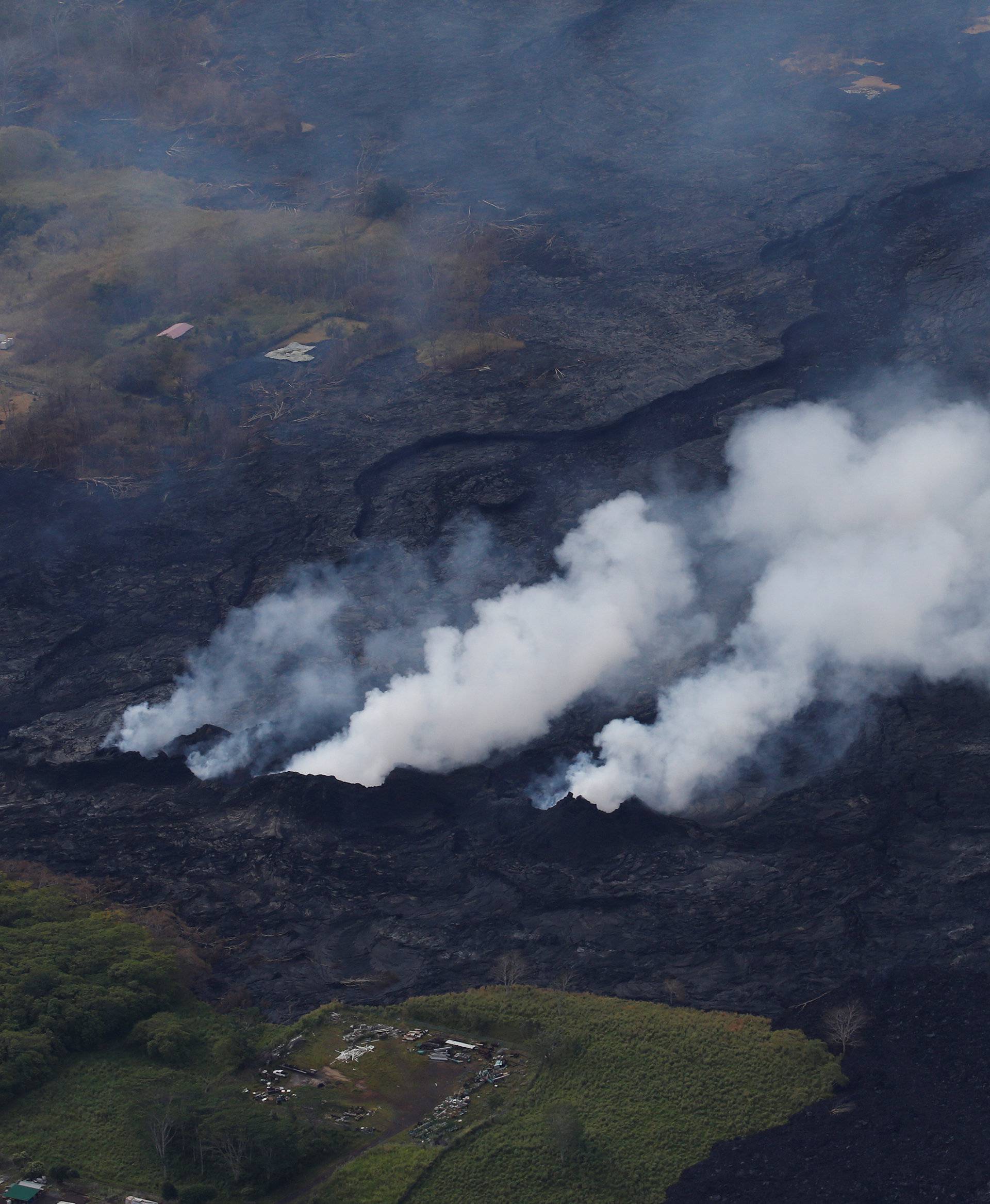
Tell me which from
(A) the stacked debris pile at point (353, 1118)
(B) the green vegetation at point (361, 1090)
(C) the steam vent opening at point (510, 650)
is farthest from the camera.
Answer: (C) the steam vent opening at point (510, 650)

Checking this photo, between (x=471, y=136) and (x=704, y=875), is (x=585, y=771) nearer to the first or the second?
(x=704, y=875)

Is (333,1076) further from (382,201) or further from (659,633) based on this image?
(382,201)

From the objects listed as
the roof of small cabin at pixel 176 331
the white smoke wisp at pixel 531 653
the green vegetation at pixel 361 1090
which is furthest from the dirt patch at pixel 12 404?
the green vegetation at pixel 361 1090

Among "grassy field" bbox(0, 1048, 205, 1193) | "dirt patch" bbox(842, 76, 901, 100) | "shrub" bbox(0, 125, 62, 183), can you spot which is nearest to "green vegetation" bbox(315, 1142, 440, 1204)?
"grassy field" bbox(0, 1048, 205, 1193)

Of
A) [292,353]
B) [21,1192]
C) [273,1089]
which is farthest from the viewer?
[292,353]

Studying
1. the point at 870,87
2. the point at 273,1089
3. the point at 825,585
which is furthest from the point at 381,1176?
the point at 870,87

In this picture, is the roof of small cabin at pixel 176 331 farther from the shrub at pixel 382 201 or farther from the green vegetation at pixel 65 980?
the green vegetation at pixel 65 980
